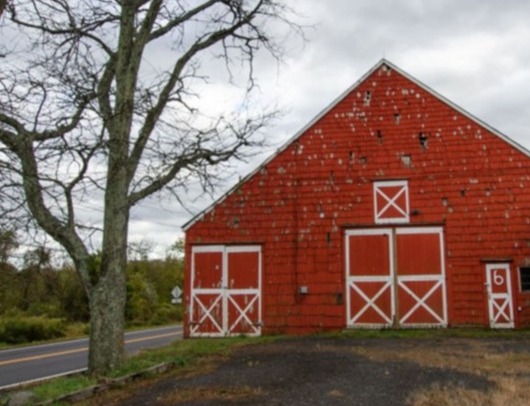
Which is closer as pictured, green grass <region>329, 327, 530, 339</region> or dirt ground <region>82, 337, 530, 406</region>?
dirt ground <region>82, 337, 530, 406</region>

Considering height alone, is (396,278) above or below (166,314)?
above

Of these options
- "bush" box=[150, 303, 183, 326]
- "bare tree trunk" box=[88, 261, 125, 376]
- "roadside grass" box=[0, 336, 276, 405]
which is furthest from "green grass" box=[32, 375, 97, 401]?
"bush" box=[150, 303, 183, 326]

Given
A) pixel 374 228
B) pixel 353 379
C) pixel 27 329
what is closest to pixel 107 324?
pixel 353 379

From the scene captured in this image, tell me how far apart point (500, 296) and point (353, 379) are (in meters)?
9.87

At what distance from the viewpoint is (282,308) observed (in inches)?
700

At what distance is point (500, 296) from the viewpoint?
16.9 metres

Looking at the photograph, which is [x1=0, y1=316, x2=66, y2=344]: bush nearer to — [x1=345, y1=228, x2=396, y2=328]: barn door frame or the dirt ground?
[x1=345, y1=228, x2=396, y2=328]: barn door frame

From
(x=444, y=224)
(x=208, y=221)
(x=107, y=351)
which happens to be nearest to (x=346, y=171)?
(x=444, y=224)

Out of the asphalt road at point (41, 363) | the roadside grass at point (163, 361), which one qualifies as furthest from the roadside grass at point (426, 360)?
the asphalt road at point (41, 363)

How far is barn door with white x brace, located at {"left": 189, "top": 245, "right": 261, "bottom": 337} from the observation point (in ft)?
59.0

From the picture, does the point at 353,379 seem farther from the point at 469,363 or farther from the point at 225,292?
the point at 225,292

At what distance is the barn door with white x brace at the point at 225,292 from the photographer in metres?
18.0

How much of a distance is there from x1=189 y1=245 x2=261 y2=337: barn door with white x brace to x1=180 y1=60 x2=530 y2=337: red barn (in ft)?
0.10

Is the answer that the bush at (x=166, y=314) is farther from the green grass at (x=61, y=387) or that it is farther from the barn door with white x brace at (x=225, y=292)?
the green grass at (x=61, y=387)
